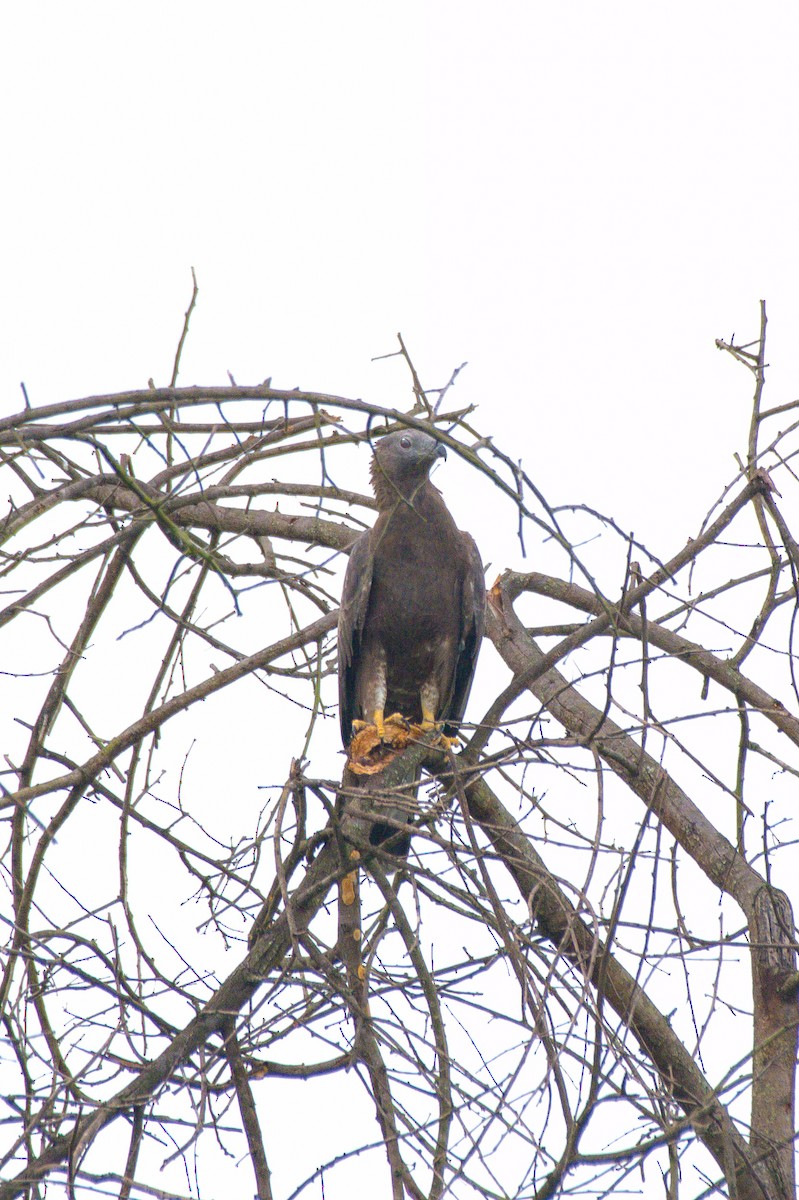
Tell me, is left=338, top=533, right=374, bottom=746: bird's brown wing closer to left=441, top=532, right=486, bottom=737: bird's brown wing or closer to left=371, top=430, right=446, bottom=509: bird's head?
left=371, top=430, right=446, bottom=509: bird's head

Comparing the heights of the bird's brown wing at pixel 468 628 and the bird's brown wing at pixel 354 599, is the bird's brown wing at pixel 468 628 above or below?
below

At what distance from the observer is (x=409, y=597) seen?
5.74m

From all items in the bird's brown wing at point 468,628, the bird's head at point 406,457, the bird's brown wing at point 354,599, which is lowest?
the bird's brown wing at point 468,628

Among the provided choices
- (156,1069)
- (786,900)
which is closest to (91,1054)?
A: (156,1069)

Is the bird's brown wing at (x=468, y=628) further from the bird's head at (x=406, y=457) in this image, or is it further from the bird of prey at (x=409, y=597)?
the bird's head at (x=406, y=457)

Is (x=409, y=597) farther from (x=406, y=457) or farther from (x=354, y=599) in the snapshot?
(x=406, y=457)

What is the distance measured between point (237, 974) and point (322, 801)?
821mm

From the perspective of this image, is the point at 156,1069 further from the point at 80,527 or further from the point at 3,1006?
the point at 80,527

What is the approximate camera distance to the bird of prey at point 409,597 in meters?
5.73

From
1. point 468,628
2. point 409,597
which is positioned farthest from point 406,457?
point 468,628

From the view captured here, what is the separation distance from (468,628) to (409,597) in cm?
34

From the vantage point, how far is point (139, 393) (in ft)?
8.78

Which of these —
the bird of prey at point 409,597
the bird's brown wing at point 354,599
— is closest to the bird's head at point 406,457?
the bird of prey at point 409,597

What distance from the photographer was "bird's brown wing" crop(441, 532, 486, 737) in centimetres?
574
